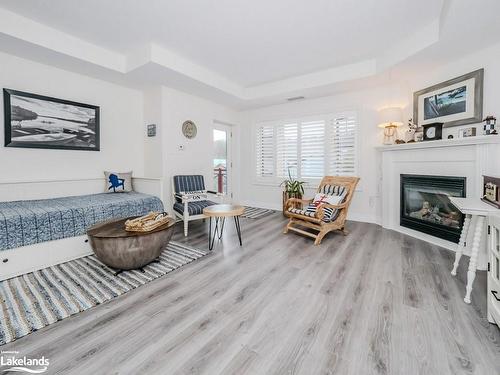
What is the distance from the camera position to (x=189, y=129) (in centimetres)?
462

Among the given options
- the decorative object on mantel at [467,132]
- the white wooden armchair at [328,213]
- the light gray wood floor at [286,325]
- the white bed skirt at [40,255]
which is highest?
the decorative object on mantel at [467,132]

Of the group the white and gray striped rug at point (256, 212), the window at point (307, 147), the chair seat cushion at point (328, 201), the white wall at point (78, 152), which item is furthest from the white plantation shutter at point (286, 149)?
the white wall at point (78, 152)

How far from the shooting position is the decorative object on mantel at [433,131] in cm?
315

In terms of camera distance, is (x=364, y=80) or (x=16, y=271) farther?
(x=364, y=80)

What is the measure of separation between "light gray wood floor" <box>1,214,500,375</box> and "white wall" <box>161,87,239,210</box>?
2.40m

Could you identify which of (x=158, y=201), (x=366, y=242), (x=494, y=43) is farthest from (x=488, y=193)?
(x=158, y=201)

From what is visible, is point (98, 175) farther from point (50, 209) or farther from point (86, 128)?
point (50, 209)

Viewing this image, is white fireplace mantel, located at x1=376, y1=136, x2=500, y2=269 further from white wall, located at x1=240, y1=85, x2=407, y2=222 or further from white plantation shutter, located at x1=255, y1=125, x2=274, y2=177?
white plantation shutter, located at x1=255, y1=125, x2=274, y2=177

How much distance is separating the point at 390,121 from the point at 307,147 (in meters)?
1.61

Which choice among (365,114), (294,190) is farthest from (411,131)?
A: (294,190)

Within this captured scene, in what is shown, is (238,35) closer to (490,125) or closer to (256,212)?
(490,125)

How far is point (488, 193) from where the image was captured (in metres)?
2.30

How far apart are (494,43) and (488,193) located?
187 centimetres

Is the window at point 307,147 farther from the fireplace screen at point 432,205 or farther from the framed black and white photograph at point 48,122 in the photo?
the framed black and white photograph at point 48,122
